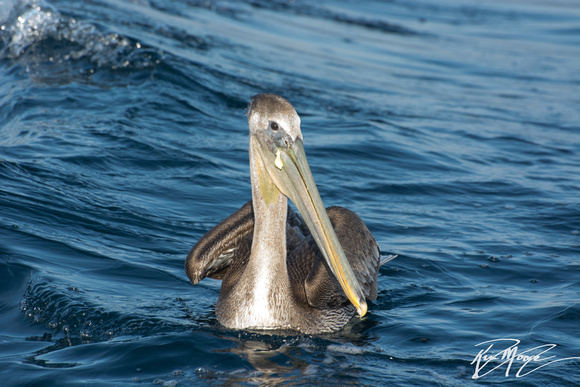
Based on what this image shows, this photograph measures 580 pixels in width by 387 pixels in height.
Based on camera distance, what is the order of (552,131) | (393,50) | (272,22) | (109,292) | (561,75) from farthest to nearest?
1. (272,22)
2. (393,50)
3. (561,75)
4. (552,131)
5. (109,292)

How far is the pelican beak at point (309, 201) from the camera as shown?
175 inches

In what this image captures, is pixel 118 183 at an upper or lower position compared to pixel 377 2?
lower

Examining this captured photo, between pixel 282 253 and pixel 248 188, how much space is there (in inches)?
129

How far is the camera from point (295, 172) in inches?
179

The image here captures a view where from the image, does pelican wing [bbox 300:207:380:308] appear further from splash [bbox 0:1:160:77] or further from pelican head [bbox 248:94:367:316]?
splash [bbox 0:1:160:77]

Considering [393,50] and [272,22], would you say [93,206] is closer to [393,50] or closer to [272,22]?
[393,50]

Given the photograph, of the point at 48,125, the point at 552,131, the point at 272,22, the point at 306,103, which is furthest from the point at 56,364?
the point at 272,22

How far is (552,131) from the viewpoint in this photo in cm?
1102

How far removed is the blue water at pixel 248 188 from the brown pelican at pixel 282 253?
18cm

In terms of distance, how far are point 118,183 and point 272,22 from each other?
36.0ft

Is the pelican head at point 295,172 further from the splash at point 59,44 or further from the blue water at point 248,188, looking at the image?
the splash at point 59,44

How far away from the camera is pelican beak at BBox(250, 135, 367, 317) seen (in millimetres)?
4438
